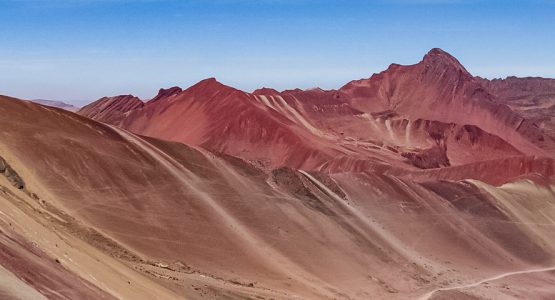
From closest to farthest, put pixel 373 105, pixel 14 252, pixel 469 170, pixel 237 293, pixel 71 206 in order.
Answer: pixel 14 252 → pixel 237 293 → pixel 71 206 → pixel 469 170 → pixel 373 105

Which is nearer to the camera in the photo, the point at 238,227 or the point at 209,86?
the point at 238,227

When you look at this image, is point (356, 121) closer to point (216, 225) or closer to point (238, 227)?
point (238, 227)

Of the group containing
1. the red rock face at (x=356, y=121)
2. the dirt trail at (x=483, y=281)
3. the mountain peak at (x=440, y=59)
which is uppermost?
the mountain peak at (x=440, y=59)

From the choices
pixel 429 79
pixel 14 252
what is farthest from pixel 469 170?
pixel 14 252

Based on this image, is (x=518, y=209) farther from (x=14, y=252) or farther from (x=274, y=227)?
(x=14, y=252)

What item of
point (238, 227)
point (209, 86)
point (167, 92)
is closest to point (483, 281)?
point (238, 227)

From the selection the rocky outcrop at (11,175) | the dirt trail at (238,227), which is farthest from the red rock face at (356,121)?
the rocky outcrop at (11,175)

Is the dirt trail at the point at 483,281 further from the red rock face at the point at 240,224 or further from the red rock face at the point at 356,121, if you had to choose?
the red rock face at the point at 356,121

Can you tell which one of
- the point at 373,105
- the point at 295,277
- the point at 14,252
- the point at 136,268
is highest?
the point at 373,105

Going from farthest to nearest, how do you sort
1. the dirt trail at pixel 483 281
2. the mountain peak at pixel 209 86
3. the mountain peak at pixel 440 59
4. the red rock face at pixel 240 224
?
the mountain peak at pixel 440 59
the mountain peak at pixel 209 86
the dirt trail at pixel 483 281
the red rock face at pixel 240 224

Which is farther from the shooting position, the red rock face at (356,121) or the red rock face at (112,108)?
the red rock face at (112,108)

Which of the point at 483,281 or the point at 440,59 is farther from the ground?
the point at 440,59
